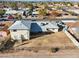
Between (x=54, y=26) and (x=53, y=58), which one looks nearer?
(x=53, y=58)

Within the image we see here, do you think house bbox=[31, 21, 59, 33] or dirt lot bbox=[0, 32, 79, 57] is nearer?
dirt lot bbox=[0, 32, 79, 57]

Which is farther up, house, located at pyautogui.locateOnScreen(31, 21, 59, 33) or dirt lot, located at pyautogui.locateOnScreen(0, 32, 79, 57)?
house, located at pyautogui.locateOnScreen(31, 21, 59, 33)

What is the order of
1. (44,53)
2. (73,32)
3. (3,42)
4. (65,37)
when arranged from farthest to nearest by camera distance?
(73,32)
(65,37)
(3,42)
(44,53)

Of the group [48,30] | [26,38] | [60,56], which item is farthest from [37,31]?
[60,56]

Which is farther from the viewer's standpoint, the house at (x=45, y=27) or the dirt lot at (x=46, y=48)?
the house at (x=45, y=27)

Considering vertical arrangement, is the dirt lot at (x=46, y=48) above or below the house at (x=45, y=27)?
below

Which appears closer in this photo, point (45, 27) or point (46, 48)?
point (46, 48)

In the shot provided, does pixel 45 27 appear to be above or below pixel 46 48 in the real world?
above

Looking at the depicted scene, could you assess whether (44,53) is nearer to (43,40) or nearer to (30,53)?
(30,53)
